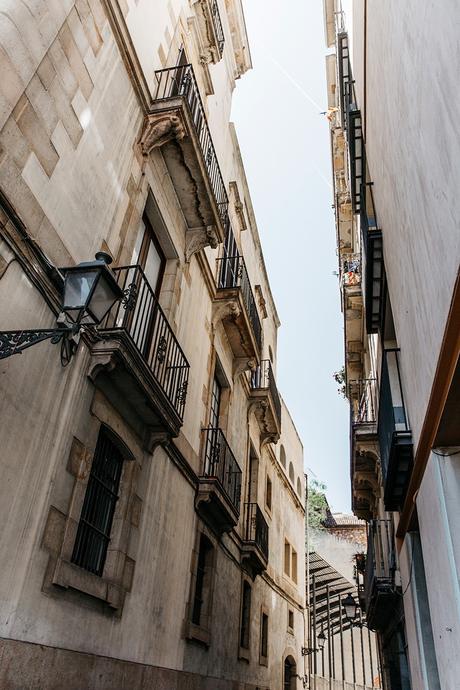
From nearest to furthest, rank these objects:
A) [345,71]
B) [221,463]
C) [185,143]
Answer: [185,143] → [221,463] → [345,71]

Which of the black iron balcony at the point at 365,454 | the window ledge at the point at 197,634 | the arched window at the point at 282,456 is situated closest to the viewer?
the window ledge at the point at 197,634

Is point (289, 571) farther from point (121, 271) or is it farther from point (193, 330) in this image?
point (121, 271)

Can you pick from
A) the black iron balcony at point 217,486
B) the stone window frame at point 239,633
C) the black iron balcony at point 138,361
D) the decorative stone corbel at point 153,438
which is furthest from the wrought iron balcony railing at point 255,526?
the decorative stone corbel at point 153,438

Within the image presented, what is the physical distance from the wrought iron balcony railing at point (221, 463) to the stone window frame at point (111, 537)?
9.89 ft

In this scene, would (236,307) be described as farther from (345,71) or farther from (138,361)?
(345,71)

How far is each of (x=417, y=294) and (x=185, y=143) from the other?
5070mm

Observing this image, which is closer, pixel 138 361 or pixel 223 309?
pixel 138 361

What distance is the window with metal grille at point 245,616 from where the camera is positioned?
1200 centimetres

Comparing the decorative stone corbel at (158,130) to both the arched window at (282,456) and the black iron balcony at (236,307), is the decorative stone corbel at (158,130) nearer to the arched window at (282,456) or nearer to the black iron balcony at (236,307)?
the black iron balcony at (236,307)

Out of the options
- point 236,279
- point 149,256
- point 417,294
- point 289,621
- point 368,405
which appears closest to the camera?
point 417,294

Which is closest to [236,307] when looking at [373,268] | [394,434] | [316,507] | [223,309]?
[223,309]

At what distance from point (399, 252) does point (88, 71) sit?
13.5ft

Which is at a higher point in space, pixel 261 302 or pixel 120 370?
pixel 261 302

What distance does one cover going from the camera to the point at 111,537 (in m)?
6.21
